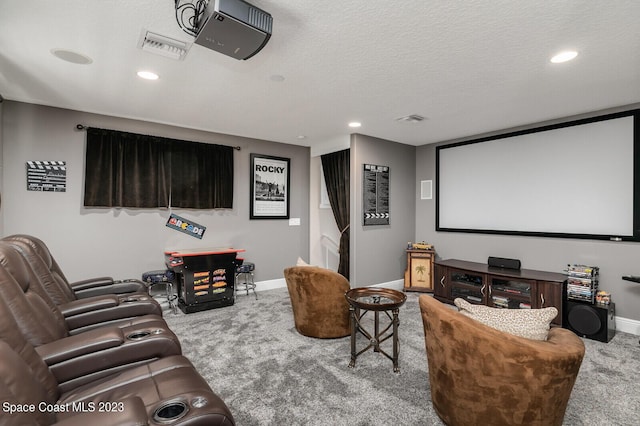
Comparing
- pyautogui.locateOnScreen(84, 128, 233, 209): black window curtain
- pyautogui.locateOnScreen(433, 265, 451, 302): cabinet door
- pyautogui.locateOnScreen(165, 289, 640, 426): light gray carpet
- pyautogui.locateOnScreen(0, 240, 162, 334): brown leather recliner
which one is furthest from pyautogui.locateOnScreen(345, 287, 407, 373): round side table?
pyautogui.locateOnScreen(84, 128, 233, 209): black window curtain

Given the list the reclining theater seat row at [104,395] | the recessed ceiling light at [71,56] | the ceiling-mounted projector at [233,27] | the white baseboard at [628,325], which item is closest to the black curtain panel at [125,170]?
the recessed ceiling light at [71,56]

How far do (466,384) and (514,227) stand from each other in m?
3.43

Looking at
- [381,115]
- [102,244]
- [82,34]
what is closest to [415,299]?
[381,115]

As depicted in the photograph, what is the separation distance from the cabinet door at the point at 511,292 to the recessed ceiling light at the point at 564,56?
247cm

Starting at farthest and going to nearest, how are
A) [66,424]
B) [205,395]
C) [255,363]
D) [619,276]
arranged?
[619,276]
[255,363]
[205,395]
[66,424]

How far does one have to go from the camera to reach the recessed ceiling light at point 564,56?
7.57ft

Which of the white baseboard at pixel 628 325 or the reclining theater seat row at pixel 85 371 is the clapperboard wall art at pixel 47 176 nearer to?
the reclining theater seat row at pixel 85 371

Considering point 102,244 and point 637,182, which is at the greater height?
point 637,182

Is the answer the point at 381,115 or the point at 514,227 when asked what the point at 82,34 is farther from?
the point at 514,227

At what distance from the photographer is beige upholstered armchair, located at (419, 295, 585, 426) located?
59.1 inches

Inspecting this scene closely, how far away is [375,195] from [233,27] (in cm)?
363

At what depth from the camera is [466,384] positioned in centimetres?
168

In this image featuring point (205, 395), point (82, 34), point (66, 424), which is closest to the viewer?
point (66, 424)

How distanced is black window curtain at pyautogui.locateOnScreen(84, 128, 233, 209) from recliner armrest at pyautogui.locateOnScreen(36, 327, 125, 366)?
2.85 m
